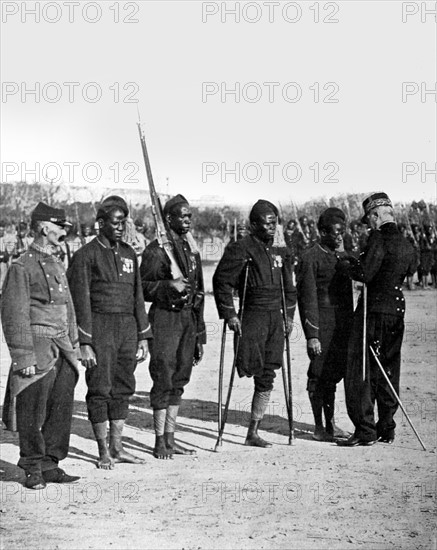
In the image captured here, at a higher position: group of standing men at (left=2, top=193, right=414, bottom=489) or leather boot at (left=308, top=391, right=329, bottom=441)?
group of standing men at (left=2, top=193, right=414, bottom=489)

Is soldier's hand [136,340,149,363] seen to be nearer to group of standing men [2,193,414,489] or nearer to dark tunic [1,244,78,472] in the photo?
group of standing men [2,193,414,489]

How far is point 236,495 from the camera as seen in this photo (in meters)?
6.50

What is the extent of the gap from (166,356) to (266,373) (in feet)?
3.19

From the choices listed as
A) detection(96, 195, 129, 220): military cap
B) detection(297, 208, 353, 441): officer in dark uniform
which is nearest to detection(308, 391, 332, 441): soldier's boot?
detection(297, 208, 353, 441): officer in dark uniform

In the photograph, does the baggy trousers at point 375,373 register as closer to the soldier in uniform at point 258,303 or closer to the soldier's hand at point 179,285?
the soldier in uniform at point 258,303

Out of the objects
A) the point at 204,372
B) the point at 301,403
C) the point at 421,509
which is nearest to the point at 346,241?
the point at 204,372

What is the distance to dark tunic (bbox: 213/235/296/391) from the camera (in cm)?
826

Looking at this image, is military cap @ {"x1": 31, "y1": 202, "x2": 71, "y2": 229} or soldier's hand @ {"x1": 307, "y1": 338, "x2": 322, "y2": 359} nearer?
military cap @ {"x1": 31, "y1": 202, "x2": 71, "y2": 229}

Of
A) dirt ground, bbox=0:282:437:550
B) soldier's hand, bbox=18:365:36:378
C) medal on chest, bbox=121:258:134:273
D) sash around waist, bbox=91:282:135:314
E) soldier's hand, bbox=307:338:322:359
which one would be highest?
medal on chest, bbox=121:258:134:273

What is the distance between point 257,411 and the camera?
8273 millimetres

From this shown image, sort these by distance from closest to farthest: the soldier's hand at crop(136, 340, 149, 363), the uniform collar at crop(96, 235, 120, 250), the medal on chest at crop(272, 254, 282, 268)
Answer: the uniform collar at crop(96, 235, 120, 250)
the soldier's hand at crop(136, 340, 149, 363)
the medal on chest at crop(272, 254, 282, 268)

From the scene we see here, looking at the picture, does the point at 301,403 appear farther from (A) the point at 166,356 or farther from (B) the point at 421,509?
(B) the point at 421,509

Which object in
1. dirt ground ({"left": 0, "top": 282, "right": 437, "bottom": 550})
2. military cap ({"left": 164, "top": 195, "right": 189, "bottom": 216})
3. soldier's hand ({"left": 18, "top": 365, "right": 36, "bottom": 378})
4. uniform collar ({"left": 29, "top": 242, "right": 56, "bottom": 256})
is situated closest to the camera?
dirt ground ({"left": 0, "top": 282, "right": 437, "bottom": 550})

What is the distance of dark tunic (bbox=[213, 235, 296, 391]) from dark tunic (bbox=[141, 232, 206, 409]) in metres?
0.32
